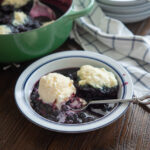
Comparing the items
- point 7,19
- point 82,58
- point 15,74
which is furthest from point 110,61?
point 7,19

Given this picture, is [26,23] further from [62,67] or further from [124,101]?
[124,101]

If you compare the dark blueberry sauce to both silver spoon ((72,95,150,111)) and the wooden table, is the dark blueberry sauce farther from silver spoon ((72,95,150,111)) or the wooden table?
silver spoon ((72,95,150,111))

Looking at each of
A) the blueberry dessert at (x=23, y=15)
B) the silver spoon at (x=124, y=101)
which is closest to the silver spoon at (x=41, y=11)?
the blueberry dessert at (x=23, y=15)

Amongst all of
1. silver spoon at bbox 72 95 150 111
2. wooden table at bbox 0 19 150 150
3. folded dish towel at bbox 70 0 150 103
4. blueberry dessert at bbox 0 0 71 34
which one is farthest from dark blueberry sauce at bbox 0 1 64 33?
silver spoon at bbox 72 95 150 111

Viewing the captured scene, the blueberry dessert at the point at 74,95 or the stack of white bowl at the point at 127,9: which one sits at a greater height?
the stack of white bowl at the point at 127,9

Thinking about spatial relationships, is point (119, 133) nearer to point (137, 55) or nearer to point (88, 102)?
point (88, 102)

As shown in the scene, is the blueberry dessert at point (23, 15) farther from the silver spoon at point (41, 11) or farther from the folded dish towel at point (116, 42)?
the folded dish towel at point (116, 42)
